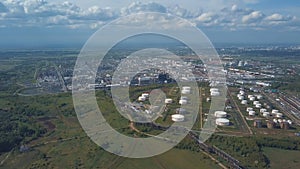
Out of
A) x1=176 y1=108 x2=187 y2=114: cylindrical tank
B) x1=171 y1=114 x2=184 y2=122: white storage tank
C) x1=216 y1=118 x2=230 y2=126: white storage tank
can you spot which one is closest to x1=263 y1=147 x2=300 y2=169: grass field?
x1=216 y1=118 x2=230 y2=126: white storage tank

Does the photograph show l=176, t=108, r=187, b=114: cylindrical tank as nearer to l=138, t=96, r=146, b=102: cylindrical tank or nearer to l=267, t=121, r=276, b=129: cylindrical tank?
l=138, t=96, r=146, b=102: cylindrical tank

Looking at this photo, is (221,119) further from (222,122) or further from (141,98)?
(141,98)

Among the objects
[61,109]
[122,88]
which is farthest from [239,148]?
[122,88]

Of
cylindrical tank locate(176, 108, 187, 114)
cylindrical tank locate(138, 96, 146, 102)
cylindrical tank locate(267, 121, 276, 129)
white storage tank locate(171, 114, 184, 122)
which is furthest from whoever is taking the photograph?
cylindrical tank locate(138, 96, 146, 102)

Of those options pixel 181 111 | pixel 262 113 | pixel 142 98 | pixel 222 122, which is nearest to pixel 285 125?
pixel 262 113

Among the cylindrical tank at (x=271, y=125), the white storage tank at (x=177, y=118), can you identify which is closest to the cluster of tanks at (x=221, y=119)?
the white storage tank at (x=177, y=118)

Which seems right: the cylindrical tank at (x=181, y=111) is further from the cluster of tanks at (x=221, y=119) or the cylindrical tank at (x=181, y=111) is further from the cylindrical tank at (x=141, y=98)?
the cylindrical tank at (x=141, y=98)

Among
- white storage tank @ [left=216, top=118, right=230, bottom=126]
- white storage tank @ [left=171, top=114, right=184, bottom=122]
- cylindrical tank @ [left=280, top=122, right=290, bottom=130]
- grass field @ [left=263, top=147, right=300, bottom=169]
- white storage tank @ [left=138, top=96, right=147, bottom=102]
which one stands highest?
white storage tank @ [left=138, top=96, right=147, bottom=102]

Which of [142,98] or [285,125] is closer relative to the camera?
[285,125]
